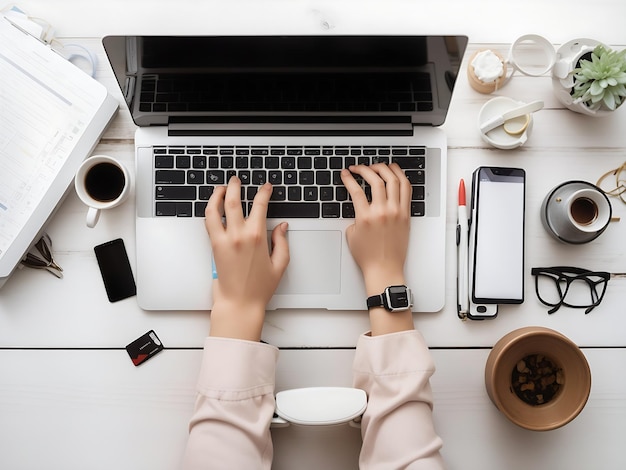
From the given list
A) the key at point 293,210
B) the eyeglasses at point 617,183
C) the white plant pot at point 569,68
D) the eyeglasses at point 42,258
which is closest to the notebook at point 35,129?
the eyeglasses at point 42,258

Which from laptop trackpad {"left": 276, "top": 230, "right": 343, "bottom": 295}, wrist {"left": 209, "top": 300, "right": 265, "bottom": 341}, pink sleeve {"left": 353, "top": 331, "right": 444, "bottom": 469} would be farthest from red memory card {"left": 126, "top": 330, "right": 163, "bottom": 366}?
pink sleeve {"left": 353, "top": 331, "right": 444, "bottom": 469}

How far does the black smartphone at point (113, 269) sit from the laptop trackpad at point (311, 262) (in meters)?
0.26

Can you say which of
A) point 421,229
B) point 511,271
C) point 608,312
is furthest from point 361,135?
point 608,312

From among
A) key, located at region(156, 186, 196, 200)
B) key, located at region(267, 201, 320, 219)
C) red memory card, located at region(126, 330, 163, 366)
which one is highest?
key, located at region(156, 186, 196, 200)

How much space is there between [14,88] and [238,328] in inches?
20.5

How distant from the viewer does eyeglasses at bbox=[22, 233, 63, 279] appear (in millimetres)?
792

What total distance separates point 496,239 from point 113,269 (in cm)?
62

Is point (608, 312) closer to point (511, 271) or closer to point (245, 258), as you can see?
point (511, 271)

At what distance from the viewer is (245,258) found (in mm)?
735

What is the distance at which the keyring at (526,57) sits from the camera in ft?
2.54

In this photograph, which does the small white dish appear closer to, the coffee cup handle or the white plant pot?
the white plant pot

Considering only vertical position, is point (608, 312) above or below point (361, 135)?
below

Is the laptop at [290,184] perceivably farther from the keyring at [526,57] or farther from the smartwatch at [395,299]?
the keyring at [526,57]

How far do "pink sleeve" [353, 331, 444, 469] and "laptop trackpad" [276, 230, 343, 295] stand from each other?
0.12 metres
